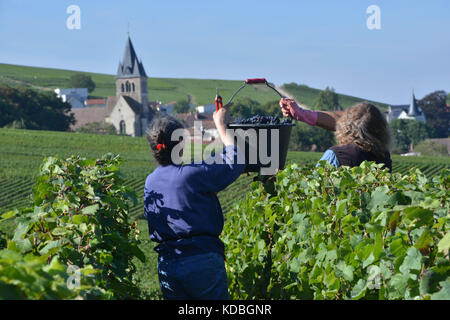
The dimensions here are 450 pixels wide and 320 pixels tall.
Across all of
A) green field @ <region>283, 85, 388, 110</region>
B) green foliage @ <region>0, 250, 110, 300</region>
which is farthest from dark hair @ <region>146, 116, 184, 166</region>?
green field @ <region>283, 85, 388, 110</region>

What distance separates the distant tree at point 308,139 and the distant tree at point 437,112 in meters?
39.9

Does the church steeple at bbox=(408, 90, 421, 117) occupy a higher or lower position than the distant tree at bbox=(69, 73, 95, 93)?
lower

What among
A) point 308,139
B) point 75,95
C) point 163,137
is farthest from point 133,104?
point 163,137

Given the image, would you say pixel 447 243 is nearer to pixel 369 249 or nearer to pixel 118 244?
pixel 369 249

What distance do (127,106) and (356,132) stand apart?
99808 millimetres

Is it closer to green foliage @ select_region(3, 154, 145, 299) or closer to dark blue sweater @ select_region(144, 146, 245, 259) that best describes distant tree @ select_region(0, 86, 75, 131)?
green foliage @ select_region(3, 154, 145, 299)

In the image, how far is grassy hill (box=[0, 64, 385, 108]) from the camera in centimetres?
12019

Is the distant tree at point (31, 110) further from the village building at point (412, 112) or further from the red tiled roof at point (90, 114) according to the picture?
the village building at point (412, 112)

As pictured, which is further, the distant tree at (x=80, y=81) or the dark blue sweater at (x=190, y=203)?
the distant tree at (x=80, y=81)

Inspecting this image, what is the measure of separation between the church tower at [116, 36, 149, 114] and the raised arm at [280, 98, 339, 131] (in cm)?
10589

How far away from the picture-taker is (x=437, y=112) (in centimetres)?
11062

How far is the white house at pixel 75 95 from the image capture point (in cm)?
12300

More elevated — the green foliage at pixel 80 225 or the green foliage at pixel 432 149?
the green foliage at pixel 80 225

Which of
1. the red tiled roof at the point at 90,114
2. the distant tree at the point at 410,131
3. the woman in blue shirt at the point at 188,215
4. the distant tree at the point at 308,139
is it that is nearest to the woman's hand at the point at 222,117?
the woman in blue shirt at the point at 188,215
